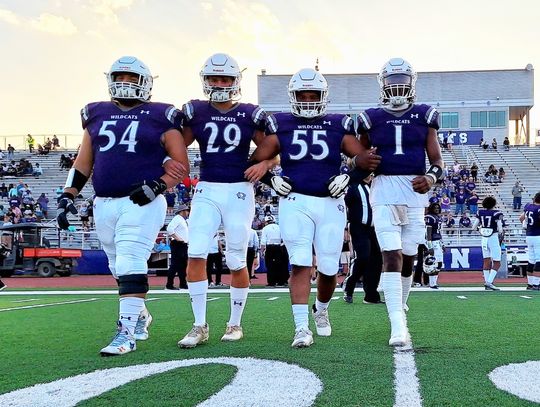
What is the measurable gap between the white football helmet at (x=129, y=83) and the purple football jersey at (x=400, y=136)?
5.60ft

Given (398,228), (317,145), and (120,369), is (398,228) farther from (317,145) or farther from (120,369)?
(120,369)

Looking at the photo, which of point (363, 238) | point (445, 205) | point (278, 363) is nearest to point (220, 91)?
point (278, 363)

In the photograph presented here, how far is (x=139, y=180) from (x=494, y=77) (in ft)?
148

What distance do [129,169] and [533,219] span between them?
9.09 m

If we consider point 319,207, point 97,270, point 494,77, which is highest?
point 494,77

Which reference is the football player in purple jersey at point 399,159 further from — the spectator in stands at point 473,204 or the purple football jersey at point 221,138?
the spectator in stands at point 473,204

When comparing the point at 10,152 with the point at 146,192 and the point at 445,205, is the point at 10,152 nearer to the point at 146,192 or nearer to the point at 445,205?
the point at 445,205

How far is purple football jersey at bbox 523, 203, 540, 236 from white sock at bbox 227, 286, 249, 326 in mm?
7991

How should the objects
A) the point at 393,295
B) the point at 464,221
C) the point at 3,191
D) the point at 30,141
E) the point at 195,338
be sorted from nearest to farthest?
the point at 195,338 → the point at 393,295 → the point at 464,221 → the point at 3,191 → the point at 30,141

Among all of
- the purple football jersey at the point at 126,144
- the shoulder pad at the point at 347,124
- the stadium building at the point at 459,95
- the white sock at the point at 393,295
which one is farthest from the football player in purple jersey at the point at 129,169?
the stadium building at the point at 459,95

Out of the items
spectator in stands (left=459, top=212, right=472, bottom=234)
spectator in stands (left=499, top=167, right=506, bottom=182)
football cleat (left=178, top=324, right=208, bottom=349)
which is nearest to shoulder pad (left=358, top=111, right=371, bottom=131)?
football cleat (left=178, top=324, right=208, bottom=349)

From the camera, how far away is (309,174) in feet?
16.9

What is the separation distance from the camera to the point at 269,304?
870 cm

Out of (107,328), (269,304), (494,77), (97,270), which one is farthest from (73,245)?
(494,77)
